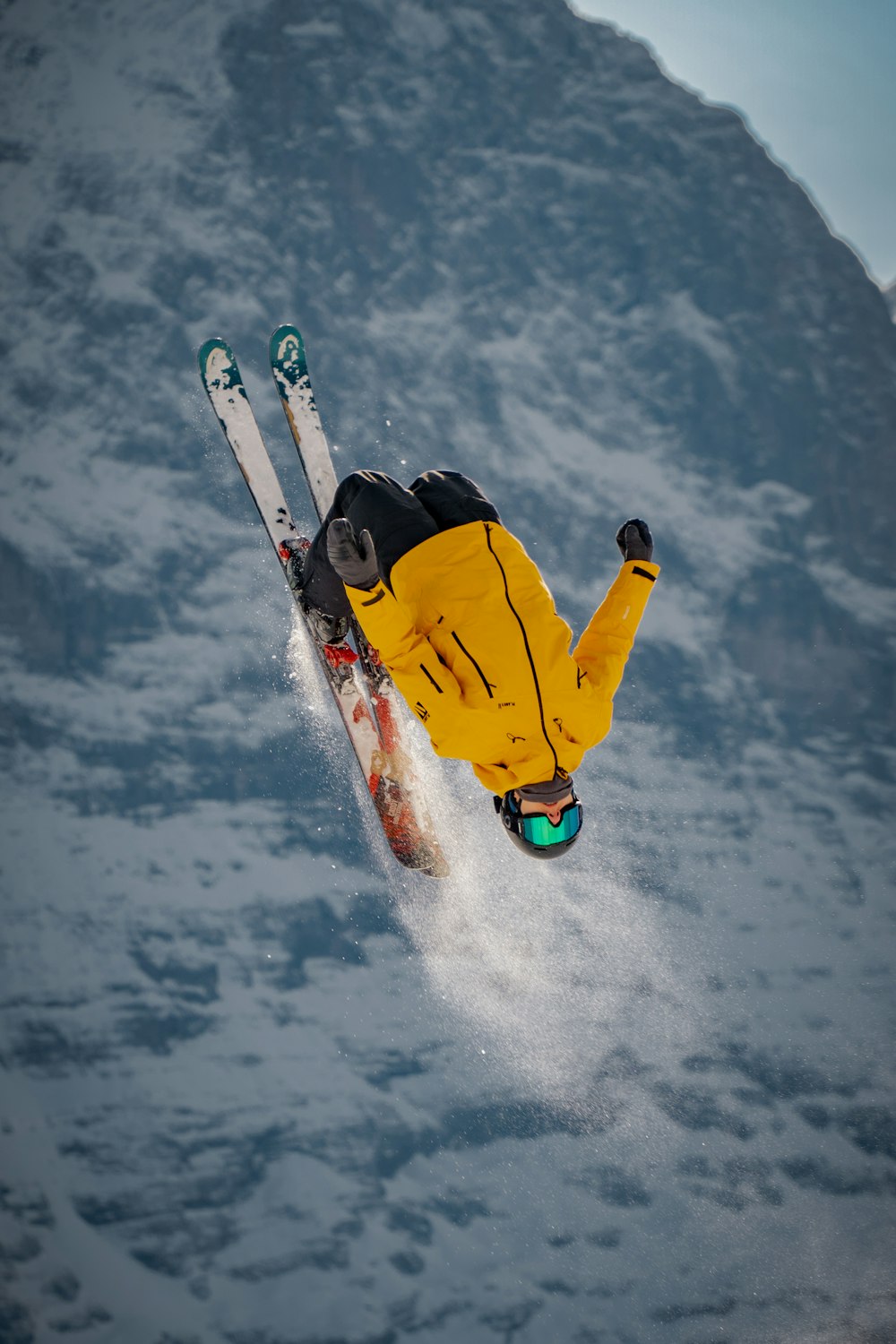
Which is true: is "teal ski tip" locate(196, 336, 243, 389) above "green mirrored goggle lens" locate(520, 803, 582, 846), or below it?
above

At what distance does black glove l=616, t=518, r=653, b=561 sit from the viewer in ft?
13.1

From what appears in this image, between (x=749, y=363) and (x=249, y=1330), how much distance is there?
25.4 m

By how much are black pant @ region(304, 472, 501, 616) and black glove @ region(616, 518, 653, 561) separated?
638mm

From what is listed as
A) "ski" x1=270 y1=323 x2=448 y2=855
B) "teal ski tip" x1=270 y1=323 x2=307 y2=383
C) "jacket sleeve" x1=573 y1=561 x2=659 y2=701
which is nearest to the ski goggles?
"jacket sleeve" x1=573 y1=561 x2=659 y2=701

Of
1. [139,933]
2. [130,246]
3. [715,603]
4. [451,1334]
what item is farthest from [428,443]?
[451,1334]

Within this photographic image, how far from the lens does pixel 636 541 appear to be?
4.02 metres

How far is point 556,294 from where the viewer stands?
68.6 ft

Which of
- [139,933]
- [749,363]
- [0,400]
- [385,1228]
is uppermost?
[749,363]

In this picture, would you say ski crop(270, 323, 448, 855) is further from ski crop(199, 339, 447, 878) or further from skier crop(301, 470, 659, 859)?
skier crop(301, 470, 659, 859)

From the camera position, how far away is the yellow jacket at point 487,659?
3.30m

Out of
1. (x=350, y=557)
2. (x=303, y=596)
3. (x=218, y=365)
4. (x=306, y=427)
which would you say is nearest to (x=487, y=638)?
(x=350, y=557)

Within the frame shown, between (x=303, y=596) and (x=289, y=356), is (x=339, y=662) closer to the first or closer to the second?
(x=303, y=596)

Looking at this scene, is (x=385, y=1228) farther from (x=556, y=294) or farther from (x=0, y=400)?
(x=556, y=294)

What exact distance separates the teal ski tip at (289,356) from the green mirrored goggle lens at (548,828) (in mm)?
3728
